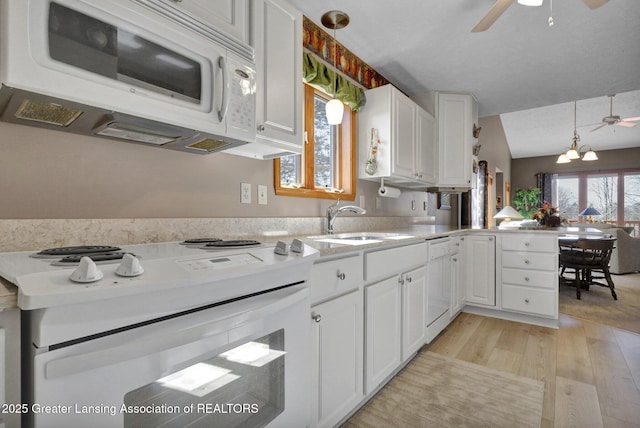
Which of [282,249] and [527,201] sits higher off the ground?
[527,201]

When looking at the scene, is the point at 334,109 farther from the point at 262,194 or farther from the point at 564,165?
the point at 564,165

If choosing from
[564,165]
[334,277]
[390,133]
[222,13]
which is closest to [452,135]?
[390,133]

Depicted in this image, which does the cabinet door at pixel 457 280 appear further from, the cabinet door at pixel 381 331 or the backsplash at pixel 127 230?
the backsplash at pixel 127 230

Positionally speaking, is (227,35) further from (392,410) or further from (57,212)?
(392,410)

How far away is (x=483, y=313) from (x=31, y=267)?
355cm

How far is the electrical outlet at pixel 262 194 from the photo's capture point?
6.14 ft

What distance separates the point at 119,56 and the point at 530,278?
3.46m

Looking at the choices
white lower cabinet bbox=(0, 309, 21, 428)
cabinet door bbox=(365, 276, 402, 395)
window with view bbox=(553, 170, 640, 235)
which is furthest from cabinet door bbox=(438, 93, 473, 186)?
window with view bbox=(553, 170, 640, 235)

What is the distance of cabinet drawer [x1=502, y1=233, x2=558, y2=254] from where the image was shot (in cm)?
295

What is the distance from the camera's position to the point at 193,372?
2.55 ft

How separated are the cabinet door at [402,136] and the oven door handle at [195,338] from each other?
77.8 inches

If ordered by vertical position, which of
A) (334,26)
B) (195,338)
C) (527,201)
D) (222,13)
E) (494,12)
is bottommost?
(195,338)

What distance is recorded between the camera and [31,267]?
736mm

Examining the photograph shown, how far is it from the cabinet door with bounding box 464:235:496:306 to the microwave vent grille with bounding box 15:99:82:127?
3.28 metres
